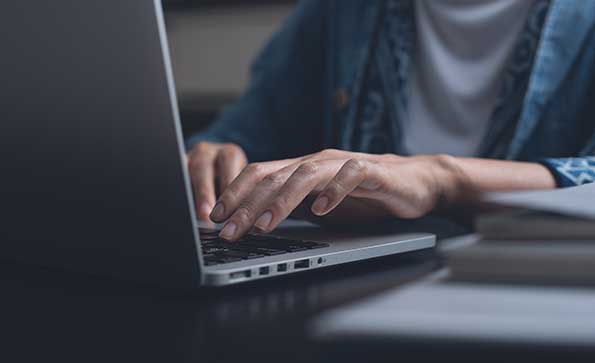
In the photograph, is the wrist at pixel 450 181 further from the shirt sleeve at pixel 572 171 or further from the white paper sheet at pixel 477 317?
the white paper sheet at pixel 477 317

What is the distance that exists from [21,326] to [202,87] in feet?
6.33

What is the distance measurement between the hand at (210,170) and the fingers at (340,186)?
0.21 metres

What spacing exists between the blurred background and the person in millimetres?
773

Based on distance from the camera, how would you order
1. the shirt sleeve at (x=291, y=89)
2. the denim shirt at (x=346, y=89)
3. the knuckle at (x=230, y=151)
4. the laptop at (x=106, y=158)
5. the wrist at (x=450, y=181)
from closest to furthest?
1. the laptop at (x=106, y=158)
2. the wrist at (x=450, y=181)
3. the knuckle at (x=230, y=151)
4. the denim shirt at (x=346, y=89)
5. the shirt sleeve at (x=291, y=89)

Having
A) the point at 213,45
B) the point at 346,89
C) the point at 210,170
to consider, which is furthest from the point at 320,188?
the point at 213,45

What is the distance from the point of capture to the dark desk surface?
326 millimetres

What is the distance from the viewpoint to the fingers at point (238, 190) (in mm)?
544

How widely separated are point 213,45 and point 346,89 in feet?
3.55

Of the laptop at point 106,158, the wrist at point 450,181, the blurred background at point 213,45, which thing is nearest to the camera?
the laptop at point 106,158

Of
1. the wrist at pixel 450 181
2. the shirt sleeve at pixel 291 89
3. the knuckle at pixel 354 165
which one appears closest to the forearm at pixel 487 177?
the wrist at pixel 450 181

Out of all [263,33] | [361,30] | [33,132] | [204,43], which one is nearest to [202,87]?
[204,43]

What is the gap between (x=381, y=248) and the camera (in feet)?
1.78

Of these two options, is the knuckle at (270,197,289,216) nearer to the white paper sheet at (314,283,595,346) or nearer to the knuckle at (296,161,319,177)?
the knuckle at (296,161,319,177)

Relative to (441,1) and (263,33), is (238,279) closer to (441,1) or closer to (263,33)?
(441,1)
